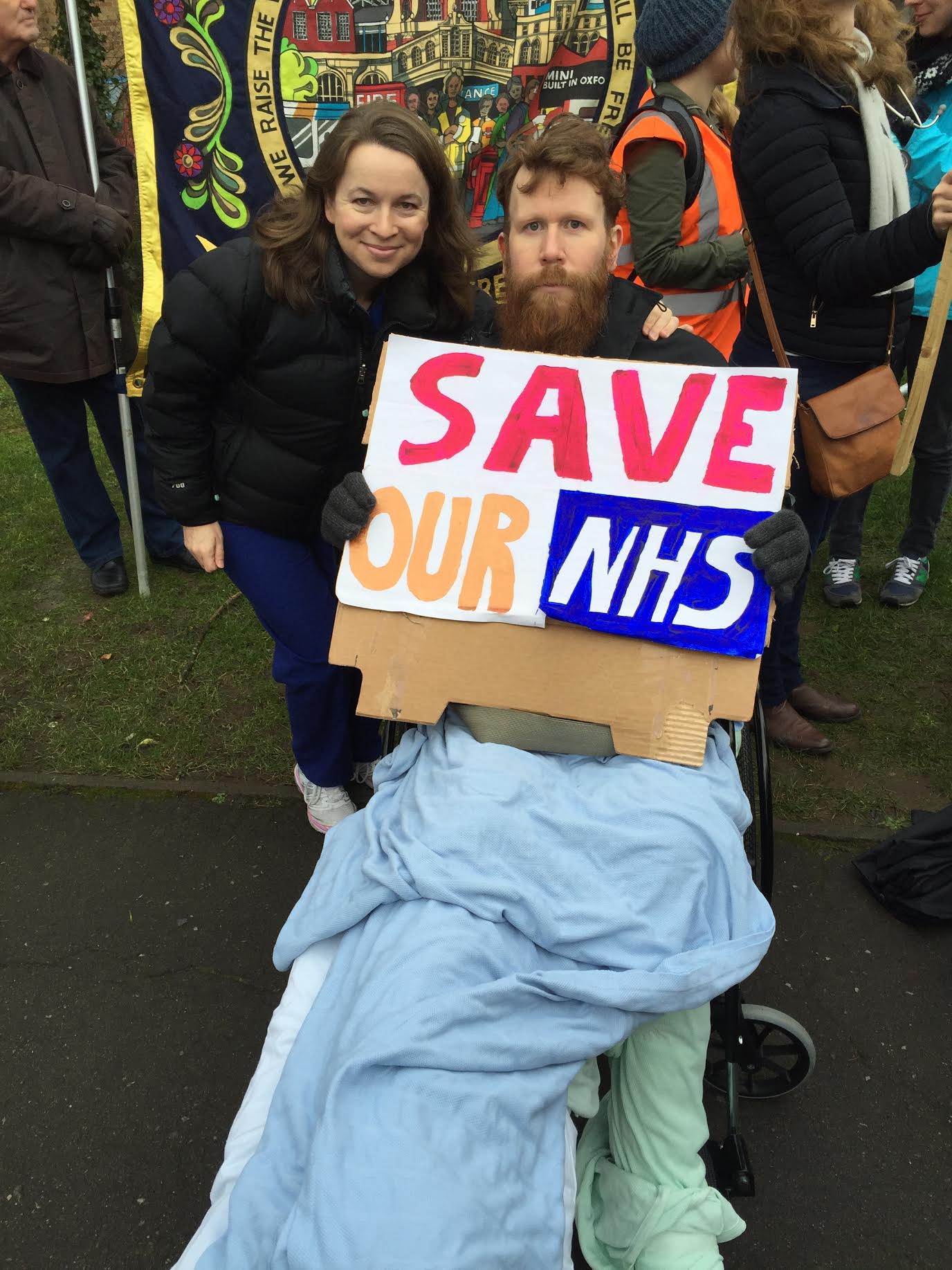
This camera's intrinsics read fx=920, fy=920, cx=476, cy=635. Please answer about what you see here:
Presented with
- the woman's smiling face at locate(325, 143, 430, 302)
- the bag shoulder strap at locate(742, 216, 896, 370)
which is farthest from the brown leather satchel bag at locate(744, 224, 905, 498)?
the woman's smiling face at locate(325, 143, 430, 302)

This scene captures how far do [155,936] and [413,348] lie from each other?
169cm

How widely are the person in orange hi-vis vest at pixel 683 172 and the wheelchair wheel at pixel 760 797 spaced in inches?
59.3

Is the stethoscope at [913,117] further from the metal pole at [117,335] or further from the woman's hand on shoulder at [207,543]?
the metal pole at [117,335]

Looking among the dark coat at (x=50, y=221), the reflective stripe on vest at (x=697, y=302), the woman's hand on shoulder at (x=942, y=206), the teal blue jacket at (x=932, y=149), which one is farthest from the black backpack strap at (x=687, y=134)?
the dark coat at (x=50, y=221)

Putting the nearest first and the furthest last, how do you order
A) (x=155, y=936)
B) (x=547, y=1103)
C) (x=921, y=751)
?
1. (x=547, y=1103)
2. (x=155, y=936)
3. (x=921, y=751)

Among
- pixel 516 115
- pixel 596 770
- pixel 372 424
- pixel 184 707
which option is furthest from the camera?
pixel 184 707

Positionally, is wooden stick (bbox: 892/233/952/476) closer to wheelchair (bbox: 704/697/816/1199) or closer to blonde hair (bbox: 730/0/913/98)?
blonde hair (bbox: 730/0/913/98)

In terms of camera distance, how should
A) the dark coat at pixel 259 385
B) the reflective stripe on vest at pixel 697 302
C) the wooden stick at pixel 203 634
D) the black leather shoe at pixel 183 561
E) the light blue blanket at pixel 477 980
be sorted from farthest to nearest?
the black leather shoe at pixel 183 561
the wooden stick at pixel 203 634
the reflective stripe on vest at pixel 697 302
the dark coat at pixel 259 385
the light blue blanket at pixel 477 980

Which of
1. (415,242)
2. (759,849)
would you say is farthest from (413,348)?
(759,849)

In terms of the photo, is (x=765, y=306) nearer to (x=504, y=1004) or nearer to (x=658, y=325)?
(x=658, y=325)

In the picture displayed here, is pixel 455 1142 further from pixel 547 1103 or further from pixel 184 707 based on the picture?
pixel 184 707

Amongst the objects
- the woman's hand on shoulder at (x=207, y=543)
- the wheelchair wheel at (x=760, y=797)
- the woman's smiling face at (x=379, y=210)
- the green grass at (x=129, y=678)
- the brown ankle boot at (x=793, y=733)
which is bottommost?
the green grass at (x=129, y=678)

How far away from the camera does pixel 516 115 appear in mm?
2725

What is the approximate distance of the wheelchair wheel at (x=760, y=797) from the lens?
1719mm
